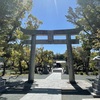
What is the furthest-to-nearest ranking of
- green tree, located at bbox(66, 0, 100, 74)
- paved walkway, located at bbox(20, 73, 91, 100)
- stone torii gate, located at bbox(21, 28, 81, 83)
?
stone torii gate, located at bbox(21, 28, 81, 83)
green tree, located at bbox(66, 0, 100, 74)
paved walkway, located at bbox(20, 73, 91, 100)

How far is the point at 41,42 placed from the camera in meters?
19.3

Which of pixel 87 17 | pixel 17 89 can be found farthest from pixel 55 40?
pixel 17 89

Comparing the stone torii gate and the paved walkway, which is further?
the stone torii gate

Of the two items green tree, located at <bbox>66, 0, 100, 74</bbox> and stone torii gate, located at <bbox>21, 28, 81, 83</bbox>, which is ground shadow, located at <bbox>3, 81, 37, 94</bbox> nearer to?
stone torii gate, located at <bbox>21, 28, 81, 83</bbox>

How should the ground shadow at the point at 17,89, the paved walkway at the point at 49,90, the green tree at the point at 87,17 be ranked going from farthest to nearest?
the green tree at the point at 87,17 < the ground shadow at the point at 17,89 < the paved walkway at the point at 49,90

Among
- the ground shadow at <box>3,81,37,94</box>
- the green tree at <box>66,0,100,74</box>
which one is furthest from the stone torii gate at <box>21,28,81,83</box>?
the ground shadow at <box>3,81,37,94</box>

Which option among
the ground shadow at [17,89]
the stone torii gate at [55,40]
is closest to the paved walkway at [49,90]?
the ground shadow at [17,89]

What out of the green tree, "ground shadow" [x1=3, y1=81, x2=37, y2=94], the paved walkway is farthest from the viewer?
the green tree

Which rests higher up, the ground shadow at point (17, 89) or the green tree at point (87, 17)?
the green tree at point (87, 17)

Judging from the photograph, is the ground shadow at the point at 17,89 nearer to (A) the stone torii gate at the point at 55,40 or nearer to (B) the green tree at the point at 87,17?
(A) the stone torii gate at the point at 55,40

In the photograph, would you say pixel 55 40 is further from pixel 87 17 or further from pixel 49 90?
pixel 49 90

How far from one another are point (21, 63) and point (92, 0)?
22385 mm

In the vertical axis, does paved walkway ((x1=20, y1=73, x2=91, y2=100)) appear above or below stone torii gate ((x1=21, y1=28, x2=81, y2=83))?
below

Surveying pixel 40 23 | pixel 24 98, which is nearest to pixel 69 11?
pixel 40 23
